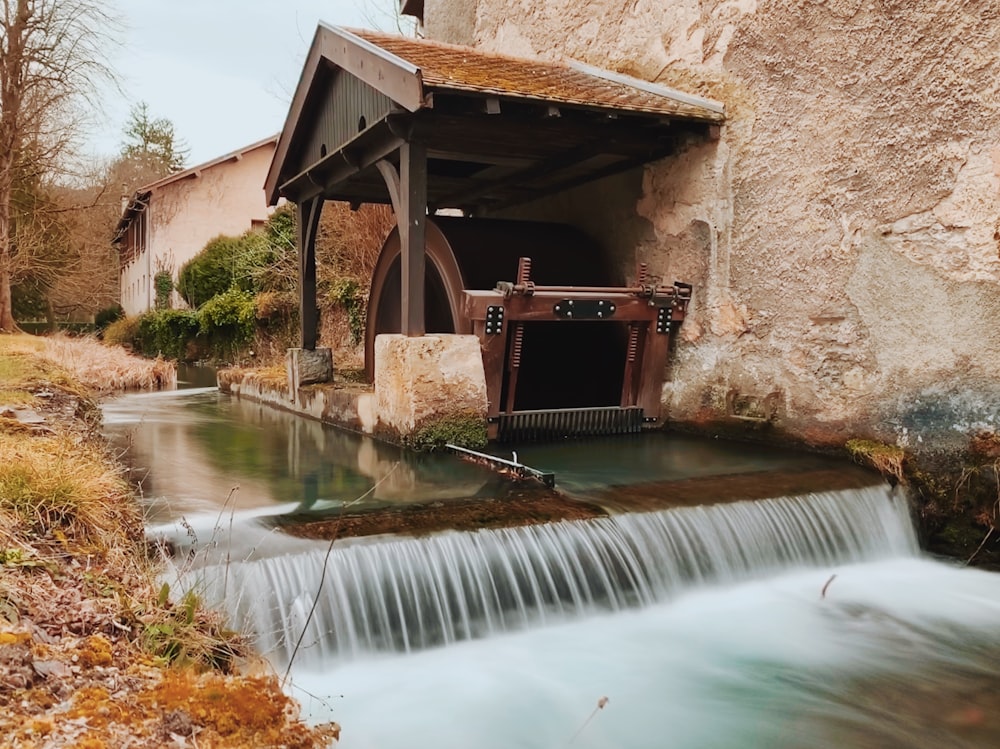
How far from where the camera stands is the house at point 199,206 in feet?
82.3

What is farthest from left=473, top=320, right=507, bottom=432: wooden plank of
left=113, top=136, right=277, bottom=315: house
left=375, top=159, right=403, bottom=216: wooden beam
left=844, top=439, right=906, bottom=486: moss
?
left=113, top=136, right=277, bottom=315: house

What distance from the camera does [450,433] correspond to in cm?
664

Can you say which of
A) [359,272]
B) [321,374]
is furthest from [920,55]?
[359,272]

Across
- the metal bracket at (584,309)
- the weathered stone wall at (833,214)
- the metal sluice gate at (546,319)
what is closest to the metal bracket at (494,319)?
the metal sluice gate at (546,319)

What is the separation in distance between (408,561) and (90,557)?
138 cm

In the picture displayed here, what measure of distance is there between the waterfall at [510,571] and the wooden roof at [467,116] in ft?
10.8

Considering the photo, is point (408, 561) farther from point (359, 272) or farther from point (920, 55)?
point (359, 272)

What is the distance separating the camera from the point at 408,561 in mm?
3908

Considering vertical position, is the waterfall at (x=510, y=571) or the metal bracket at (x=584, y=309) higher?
the metal bracket at (x=584, y=309)

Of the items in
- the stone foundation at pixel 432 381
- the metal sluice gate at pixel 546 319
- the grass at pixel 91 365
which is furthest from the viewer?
the grass at pixel 91 365

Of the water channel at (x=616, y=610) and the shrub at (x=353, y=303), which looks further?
the shrub at (x=353, y=303)

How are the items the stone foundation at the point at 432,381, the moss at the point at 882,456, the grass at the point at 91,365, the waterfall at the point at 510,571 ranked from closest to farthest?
the waterfall at the point at 510,571
the moss at the point at 882,456
the stone foundation at the point at 432,381
the grass at the point at 91,365

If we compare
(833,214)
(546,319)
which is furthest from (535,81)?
(833,214)

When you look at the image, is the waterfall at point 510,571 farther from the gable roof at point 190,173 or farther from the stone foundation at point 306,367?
the gable roof at point 190,173
